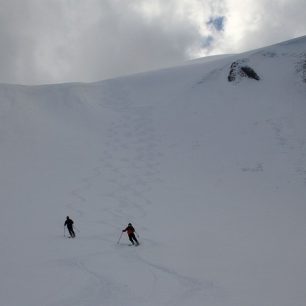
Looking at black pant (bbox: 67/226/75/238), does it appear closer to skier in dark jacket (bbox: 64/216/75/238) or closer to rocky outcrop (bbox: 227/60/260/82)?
skier in dark jacket (bbox: 64/216/75/238)

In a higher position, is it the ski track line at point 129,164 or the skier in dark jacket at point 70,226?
the ski track line at point 129,164

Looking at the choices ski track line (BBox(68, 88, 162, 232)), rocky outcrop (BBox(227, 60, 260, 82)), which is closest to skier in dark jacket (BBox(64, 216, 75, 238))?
ski track line (BBox(68, 88, 162, 232))

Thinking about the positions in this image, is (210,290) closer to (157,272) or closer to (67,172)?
(157,272)

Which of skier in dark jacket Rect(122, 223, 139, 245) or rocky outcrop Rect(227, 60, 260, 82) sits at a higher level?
rocky outcrop Rect(227, 60, 260, 82)

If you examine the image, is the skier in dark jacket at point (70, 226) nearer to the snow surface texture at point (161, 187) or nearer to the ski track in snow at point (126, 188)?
the snow surface texture at point (161, 187)

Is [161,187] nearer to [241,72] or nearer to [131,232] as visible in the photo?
[131,232]

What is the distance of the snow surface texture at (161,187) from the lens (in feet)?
43.9

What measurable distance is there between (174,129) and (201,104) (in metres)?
4.74

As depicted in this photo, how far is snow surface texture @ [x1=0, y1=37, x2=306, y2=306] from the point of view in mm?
13367

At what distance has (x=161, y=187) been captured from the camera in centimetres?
2750

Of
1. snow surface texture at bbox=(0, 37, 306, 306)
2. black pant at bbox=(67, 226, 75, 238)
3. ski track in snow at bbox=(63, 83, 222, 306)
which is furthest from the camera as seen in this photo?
black pant at bbox=(67, 226, 75, 238)

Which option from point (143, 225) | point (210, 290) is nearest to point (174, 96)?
point (143, 225)

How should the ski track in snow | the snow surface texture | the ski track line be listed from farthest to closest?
the ski track line < the snow surface texture < the ski track in snow

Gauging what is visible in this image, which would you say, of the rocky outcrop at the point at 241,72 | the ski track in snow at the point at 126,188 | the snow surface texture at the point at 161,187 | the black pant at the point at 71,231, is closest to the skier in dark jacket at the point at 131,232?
the snow surface texture at the point at 161,187
